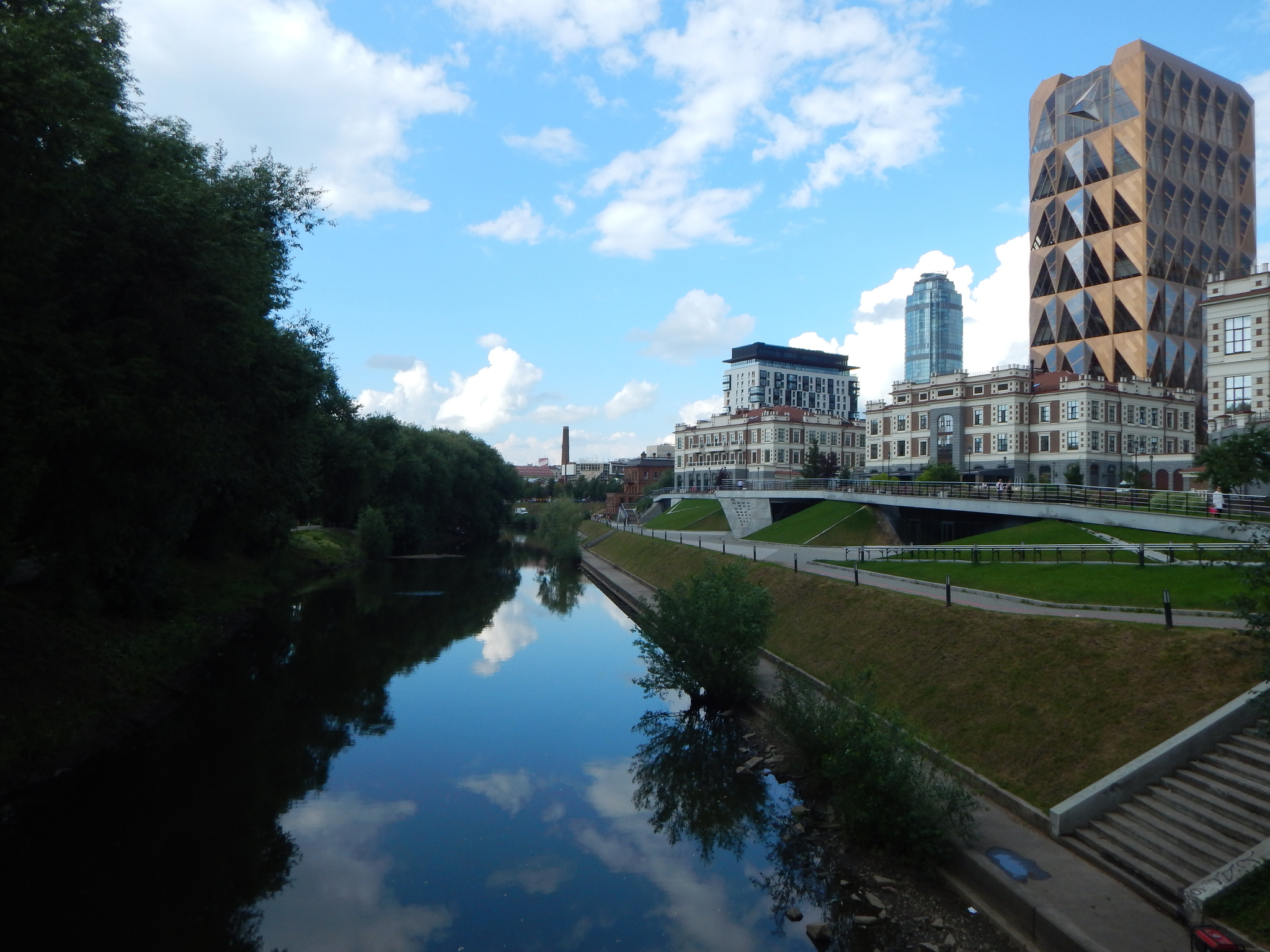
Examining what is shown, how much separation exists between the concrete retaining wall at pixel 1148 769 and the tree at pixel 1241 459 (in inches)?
215

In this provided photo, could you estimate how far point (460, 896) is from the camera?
1502cm

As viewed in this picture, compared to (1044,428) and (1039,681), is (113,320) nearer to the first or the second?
(1039,681)

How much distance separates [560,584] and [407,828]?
46813mm

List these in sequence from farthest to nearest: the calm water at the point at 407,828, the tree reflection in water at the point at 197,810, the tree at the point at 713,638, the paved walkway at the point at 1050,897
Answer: the tree at the point at 713,638
the calm water at the point at 407,828
the tree reflection in water at the point at 197,810
the paved walkway at the point at 1050,897

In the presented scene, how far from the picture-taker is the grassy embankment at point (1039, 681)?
50.1 feet

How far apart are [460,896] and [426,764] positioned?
770 cm

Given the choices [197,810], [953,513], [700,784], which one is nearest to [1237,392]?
[953,513]

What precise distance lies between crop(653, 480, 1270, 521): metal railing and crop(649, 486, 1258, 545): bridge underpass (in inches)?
4.6

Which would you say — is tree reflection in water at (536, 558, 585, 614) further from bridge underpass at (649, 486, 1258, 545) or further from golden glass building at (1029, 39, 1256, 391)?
golden glass building at (1029, 39, 1256, 391)

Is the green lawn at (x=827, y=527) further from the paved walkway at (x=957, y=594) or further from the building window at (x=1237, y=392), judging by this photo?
the building window at (x=1237, y=392)

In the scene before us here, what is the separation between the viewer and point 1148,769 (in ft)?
46.4

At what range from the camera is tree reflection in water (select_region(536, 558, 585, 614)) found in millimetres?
54062

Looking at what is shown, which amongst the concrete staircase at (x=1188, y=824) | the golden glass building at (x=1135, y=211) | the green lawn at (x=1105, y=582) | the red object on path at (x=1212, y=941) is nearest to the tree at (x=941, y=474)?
the green lawn at (x=1105, y=582)

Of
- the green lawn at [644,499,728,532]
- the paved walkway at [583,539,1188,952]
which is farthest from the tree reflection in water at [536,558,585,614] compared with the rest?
the paved walkway at [583,539,1188,952]
